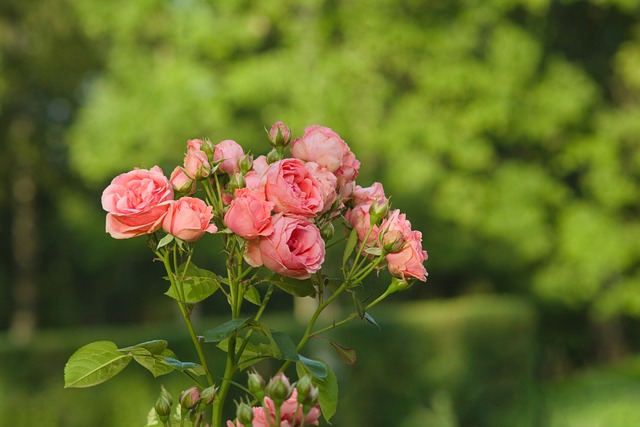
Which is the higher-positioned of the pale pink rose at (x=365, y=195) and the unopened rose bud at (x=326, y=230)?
the pale pink rose at (x=365, y=195)

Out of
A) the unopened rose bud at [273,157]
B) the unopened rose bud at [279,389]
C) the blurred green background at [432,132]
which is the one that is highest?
the unopened rose bud at [273,157]

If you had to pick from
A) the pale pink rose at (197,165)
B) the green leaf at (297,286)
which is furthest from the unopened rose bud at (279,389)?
the pale pink rose at (197,165)

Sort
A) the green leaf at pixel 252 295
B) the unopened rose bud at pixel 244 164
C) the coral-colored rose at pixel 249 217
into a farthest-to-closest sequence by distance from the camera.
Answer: the green leaf at pixel 252 295
the unopened rose bud at pixel 244 164
the coral-colored rose at pixel 249 217

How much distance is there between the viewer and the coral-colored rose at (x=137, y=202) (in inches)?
59.9

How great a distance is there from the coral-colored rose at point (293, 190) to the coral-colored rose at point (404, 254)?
117 mm

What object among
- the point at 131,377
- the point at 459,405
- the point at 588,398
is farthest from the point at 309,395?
the point at 588,398

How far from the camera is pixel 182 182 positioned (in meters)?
1.58

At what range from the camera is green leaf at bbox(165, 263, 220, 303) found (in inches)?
64.7

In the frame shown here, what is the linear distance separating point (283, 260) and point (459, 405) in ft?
4.54

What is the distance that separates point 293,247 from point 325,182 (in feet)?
0.37

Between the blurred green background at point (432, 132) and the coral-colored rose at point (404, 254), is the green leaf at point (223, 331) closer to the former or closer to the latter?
the coral-colored rose at point (404, 254)

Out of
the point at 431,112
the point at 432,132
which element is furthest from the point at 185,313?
the point at 431,112

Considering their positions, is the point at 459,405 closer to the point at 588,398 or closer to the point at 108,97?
the point at 588,398

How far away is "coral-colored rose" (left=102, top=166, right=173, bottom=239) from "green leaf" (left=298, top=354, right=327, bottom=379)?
31cm
